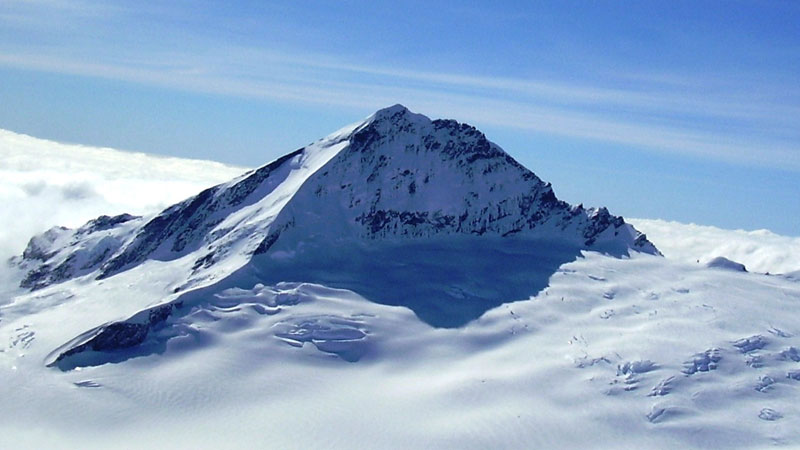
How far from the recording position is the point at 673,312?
156500 millimetres

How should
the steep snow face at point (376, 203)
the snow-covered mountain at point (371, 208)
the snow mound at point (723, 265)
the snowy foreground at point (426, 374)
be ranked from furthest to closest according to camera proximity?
1. the snow mound at point (723, 265)
2. the steep snow face at point (376, 203)
3. the snow-covered mountain at point (371, 208)
4. the snowy foreground at point (426, 374)

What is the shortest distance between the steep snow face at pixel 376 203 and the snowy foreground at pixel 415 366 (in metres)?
12.6

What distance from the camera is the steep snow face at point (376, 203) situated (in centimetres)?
18050

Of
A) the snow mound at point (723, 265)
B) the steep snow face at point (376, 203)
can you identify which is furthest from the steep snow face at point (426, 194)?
the snow mound at point (723, 265)

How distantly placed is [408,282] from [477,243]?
84.2 feet

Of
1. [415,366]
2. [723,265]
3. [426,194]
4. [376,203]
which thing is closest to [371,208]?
[376,203]

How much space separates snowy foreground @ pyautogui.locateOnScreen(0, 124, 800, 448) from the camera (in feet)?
393

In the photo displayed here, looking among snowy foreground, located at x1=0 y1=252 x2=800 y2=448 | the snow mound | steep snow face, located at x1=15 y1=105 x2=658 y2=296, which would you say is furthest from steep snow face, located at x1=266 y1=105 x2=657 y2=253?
snowy foreground, located at x1=0 y1=252 x2=800 y2=448

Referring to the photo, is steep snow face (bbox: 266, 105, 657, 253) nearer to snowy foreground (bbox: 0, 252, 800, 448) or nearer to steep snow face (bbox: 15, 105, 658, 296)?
steep snow face (bbox: 15, 105, 658, 296)

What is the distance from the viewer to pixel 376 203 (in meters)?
186

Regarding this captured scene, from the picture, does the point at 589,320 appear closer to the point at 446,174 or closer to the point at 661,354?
the point at 661,354

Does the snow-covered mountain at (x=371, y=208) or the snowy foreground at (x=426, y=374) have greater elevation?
the snow-covered mountain at (x=371, y=208)

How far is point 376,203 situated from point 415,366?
54830 mm

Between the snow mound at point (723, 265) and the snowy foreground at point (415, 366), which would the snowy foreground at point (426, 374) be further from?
the snow mound at point (723, 265)
